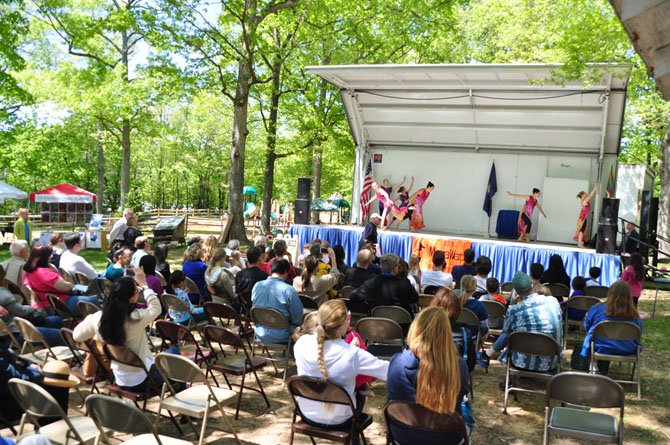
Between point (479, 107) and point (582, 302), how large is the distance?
7.58 m

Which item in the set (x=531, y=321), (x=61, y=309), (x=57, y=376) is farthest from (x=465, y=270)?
(x=57, y=376)

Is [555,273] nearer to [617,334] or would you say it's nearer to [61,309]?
[617,334]

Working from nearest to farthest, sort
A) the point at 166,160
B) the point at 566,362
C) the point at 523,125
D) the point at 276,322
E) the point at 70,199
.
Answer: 1. the point at 276,322
2. the point at 566,362
3. the point at 523,125
4. the point at 70,199
5. the point at 166,160

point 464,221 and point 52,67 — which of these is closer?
point 464,221

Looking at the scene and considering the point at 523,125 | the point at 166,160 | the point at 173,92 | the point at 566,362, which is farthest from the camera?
the point at 166,160

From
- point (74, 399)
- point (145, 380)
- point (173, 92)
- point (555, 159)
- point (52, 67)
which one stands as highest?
point (52, 67)

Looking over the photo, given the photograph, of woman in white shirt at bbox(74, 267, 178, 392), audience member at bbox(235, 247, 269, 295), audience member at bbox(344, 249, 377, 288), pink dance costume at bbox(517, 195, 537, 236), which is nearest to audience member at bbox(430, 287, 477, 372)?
woman in white shirt at bbox(74, 267, 178, 392)

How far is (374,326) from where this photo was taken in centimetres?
507

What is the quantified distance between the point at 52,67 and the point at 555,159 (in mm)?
32226

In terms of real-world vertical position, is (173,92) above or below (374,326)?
above

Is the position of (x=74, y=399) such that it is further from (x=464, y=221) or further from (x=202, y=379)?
(x=464, y=221)

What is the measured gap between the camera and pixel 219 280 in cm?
670

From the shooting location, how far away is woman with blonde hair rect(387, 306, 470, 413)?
9.55 ft

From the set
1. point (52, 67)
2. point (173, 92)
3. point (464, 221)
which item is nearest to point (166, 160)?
point (52, 67)
